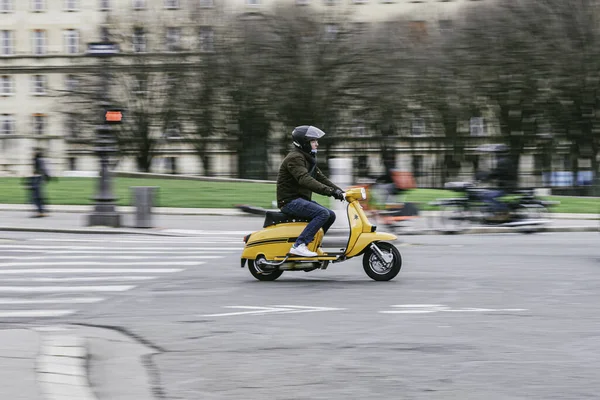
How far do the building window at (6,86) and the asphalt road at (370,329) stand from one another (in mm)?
76653

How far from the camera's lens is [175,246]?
63.3 ft

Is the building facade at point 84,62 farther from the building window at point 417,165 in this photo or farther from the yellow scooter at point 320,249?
the yellow scooter at point 320,249

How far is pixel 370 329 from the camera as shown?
922cm

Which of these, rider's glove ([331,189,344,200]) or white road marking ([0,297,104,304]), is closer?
white road marking ([0,297,104,304])

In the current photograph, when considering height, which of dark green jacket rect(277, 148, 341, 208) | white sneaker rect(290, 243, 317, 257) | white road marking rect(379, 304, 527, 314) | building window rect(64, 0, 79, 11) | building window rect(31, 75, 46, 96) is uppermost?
building window rect(64, 0, 79, 11)

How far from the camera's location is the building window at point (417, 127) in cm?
5517

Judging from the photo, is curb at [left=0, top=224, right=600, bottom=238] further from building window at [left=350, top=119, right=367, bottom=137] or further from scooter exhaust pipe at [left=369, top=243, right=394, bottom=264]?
building window at [left=350, top=119, right=367, bottom=137]

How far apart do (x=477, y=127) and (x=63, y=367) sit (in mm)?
51854

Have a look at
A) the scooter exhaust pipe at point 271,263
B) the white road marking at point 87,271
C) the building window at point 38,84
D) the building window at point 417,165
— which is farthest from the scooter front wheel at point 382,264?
the building window at point 38,84

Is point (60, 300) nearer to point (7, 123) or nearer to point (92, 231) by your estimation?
point (92, 231)

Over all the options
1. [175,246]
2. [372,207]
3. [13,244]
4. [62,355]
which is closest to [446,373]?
[62,355]

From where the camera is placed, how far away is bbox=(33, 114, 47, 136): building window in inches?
3435

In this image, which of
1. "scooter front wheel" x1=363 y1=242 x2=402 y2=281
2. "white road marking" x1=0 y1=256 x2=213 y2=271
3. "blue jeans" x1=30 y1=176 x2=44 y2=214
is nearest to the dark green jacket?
"scooter front wheel" x1=363 y1=242 x2=402 y2=281

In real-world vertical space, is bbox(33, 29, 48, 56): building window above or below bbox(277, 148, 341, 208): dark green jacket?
above
